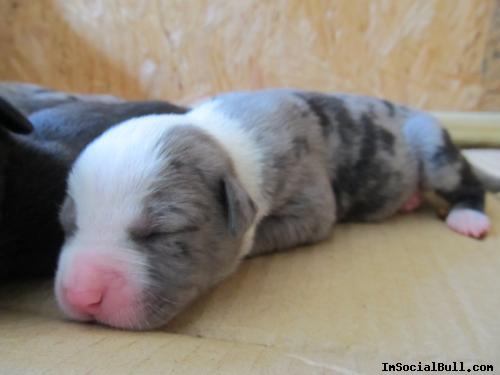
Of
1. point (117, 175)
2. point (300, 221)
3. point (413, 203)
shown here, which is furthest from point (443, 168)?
point (117, 175)

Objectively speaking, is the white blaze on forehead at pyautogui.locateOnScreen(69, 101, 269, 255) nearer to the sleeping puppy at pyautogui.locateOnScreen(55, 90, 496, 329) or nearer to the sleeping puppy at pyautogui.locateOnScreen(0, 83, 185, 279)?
the sleeping puppy at pyautogui.locateOnScreen(55, 90, 496, 329)

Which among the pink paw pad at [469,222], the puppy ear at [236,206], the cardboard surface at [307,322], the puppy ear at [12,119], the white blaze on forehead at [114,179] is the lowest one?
the pink paw pad at [469,222]

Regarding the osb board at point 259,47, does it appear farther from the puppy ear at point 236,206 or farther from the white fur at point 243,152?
the puppy ear at point 236,206

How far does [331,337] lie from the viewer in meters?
1.66

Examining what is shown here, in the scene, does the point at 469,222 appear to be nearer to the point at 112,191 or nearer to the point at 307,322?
the point at 307,322

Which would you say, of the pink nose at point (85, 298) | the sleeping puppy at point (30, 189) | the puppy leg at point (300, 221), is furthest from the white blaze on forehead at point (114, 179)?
the puppy leg at point (300, 221)

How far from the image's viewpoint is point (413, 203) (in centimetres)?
300

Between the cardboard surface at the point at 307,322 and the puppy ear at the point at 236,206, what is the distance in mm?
291

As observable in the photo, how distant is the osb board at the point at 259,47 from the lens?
442 cm

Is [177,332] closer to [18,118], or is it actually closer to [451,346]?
[451,346]

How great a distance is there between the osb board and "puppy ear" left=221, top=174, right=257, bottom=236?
298 centimetres

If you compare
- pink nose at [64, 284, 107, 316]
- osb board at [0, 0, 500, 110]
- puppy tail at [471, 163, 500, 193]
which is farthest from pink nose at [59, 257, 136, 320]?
osb board at [0, 0, 500, 110]

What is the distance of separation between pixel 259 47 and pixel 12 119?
298 cm

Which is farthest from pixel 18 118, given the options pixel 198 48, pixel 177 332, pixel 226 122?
pixel 198 48
